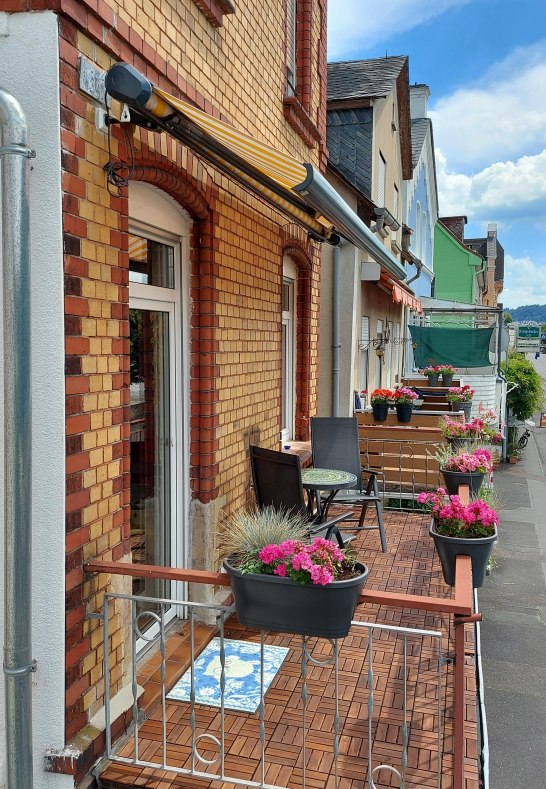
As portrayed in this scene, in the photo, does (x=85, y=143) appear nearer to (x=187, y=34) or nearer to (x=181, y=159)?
(x=181, y=159)

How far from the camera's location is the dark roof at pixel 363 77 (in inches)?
475

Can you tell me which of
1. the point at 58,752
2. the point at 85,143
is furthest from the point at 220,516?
the point at 85,143

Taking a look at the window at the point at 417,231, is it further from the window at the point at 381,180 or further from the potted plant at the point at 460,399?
the potted plant at the point at 460,399

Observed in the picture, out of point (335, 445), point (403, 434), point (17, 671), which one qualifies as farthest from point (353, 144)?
point (17, 671)

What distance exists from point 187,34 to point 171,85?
19.8 inches

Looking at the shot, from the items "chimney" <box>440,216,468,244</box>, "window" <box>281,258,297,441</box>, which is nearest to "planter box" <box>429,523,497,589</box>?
"window" <box>281,258,297,441</box>

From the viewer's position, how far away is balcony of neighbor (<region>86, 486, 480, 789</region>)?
3.06 m

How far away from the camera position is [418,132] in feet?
70.6

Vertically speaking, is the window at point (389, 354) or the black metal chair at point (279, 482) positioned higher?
the window at point (389, 354)

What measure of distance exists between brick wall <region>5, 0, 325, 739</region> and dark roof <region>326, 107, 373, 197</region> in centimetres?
478

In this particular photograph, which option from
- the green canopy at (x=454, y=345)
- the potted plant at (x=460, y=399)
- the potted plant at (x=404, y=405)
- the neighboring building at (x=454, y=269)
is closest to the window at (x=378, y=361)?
the potted plant at (x=460, y=399)

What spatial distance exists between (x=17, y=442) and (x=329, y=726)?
7.61ft

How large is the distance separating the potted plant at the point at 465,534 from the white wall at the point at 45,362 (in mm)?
3039

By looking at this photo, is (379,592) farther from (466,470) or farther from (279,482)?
(466,470)
